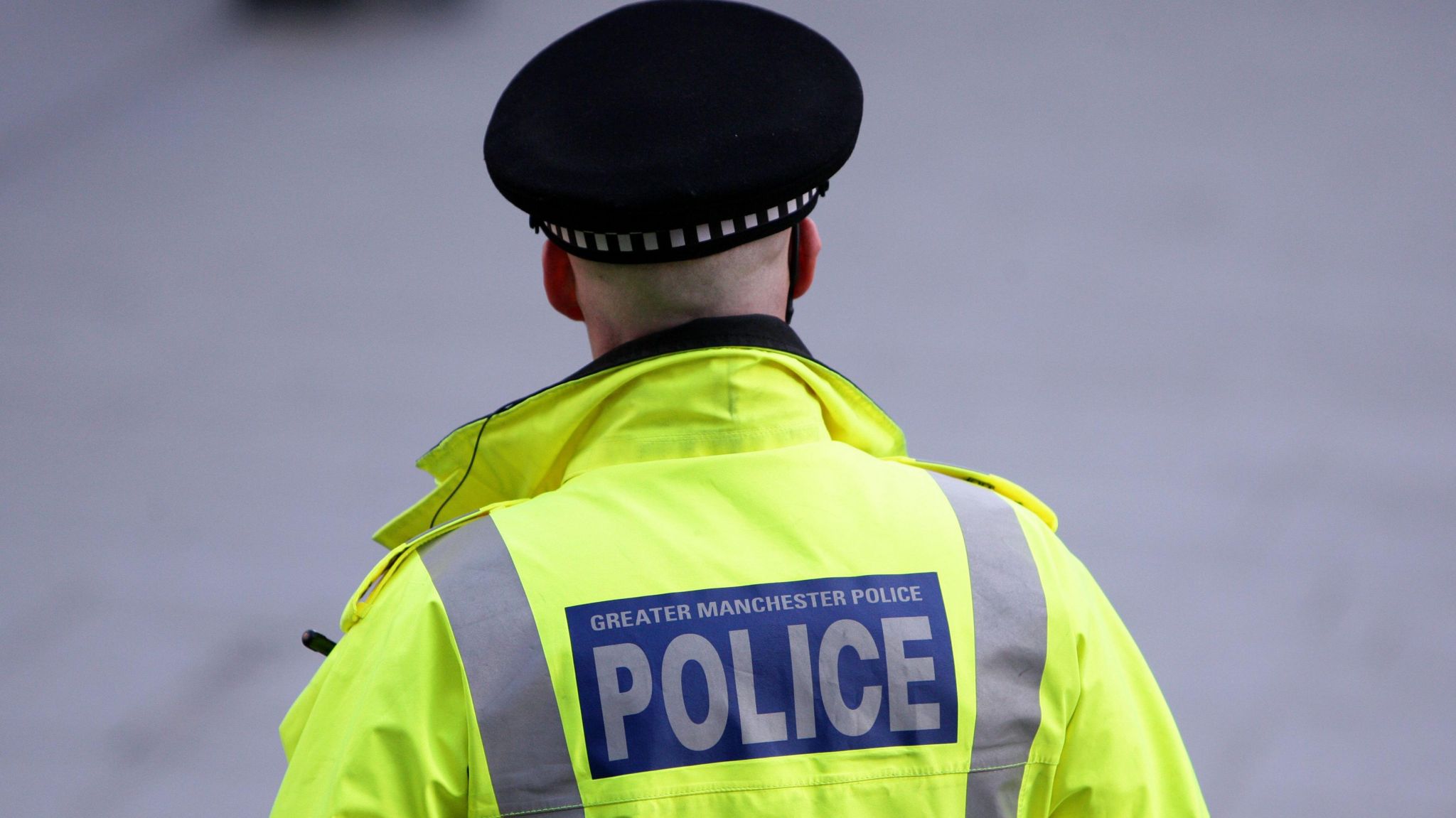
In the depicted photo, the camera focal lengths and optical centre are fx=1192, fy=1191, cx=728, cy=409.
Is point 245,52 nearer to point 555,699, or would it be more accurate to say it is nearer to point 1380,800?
point 555,699

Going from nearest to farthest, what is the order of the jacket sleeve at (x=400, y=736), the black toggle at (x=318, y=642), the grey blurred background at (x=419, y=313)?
the jacket sleeve at (x=400, y=736) → the black toggle at (x=318, y=642) → the grey blurred background at (x=419, y=313)

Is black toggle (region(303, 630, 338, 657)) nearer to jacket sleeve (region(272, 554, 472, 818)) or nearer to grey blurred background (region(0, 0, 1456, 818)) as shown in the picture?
jacket sleeve (region(272, 554, 472, 818))

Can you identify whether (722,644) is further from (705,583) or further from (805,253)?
(805,253)

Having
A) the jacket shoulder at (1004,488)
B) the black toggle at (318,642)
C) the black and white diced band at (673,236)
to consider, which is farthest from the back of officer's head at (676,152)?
the black toggle at (318,642)

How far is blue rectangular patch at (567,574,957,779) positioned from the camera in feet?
1.98

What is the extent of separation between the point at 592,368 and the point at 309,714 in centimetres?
24

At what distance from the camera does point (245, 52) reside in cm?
187

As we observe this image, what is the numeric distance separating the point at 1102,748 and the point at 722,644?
0.76 feet

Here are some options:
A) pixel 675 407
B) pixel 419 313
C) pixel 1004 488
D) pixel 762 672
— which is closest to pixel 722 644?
pixel 762 672

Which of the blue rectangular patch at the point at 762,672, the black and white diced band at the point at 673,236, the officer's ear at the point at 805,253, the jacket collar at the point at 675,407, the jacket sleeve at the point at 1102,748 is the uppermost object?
the black and white diced band at the point at 673,236

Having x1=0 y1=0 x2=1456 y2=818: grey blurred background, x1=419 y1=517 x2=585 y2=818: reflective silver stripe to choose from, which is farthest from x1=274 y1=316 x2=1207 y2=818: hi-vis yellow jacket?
x1=0 y1=0 x2=1456 y2=818: grey blurred background

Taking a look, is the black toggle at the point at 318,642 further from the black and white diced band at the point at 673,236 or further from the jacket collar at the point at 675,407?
the black and white diced band at the point at 673,236

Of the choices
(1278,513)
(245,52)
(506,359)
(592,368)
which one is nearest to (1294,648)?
(1278,513)

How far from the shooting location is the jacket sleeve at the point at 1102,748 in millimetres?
672
